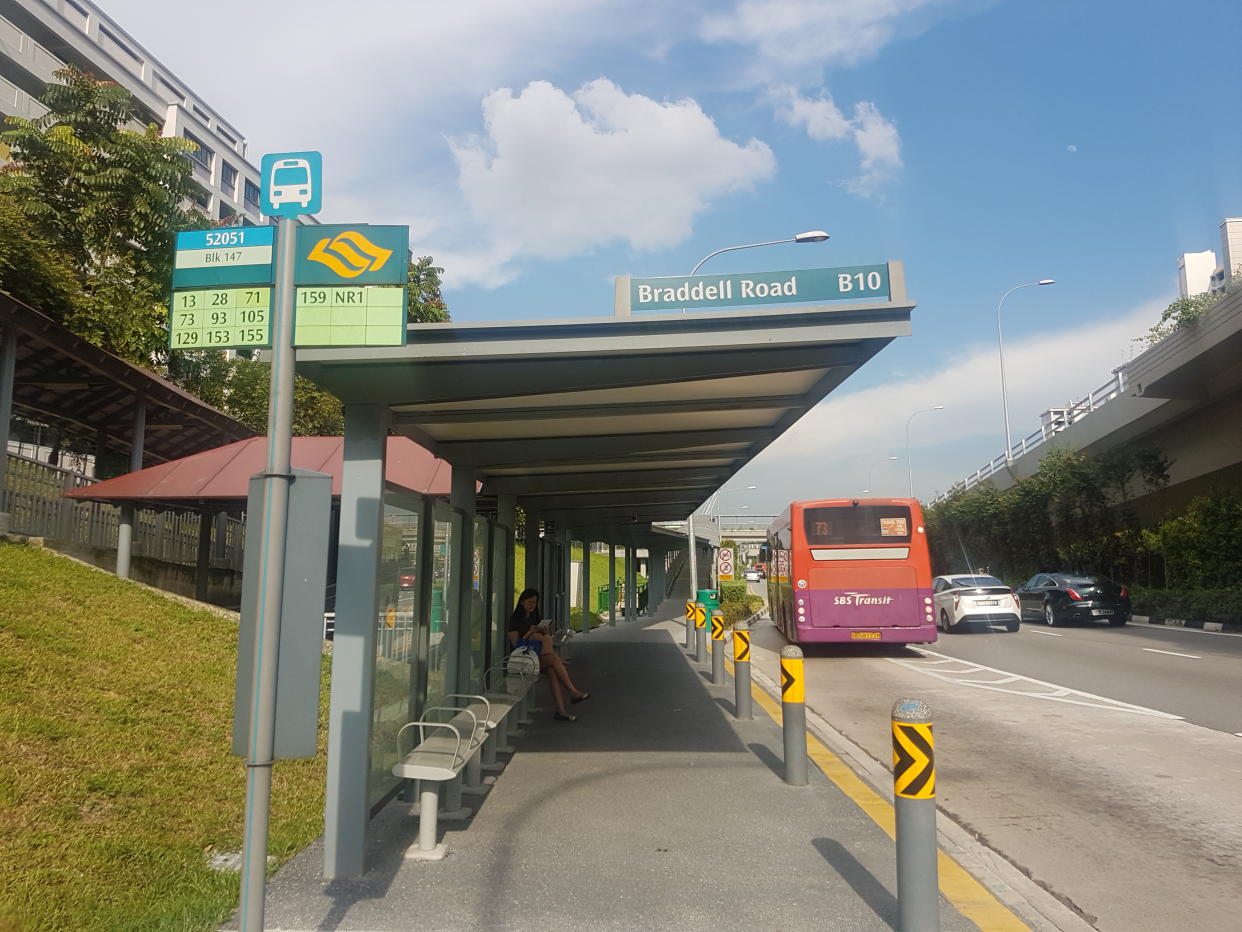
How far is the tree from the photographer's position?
22.8m

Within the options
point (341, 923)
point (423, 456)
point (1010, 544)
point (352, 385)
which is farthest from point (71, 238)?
point (1010, 544)

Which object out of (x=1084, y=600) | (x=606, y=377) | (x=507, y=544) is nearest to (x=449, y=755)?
(x=606, y=377)

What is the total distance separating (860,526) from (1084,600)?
1114 centimetres

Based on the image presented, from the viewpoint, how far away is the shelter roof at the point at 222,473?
14.2 m

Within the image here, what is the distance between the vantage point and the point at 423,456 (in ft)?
46.7

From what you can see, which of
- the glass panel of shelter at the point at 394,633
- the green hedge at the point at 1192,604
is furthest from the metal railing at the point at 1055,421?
the glass panel of shelter at the point at 394,633

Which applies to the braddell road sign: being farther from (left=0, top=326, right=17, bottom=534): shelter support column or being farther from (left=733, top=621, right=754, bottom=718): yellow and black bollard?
(left=0, top=326, right=17, bottom=534): shelter support column

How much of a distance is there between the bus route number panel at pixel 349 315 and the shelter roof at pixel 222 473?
10343mm

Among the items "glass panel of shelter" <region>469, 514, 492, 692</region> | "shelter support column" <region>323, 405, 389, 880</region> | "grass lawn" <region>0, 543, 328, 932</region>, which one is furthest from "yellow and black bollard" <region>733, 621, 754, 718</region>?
"shelter support column" <region>323, 405, 389, 880</region>

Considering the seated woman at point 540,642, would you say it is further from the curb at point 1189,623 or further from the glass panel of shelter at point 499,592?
the curb at point 1189,623

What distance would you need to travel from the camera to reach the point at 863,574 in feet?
55.0

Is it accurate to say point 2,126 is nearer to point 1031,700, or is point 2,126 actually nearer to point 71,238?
point 71,238

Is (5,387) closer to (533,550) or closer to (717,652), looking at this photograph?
(533,550)

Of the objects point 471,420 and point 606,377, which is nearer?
point 606,377
